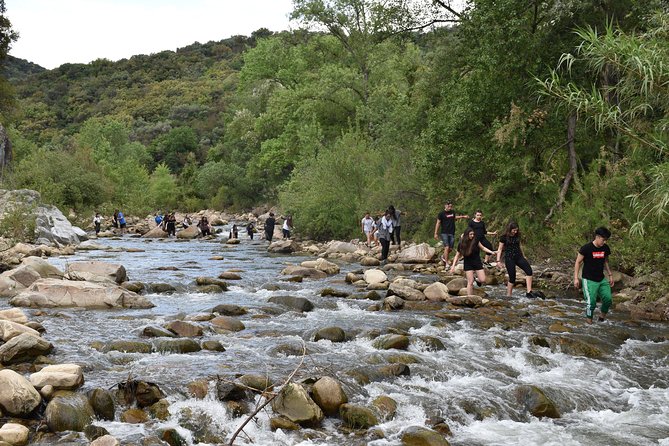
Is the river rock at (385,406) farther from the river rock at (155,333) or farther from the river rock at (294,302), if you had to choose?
the river rock at (294,302)

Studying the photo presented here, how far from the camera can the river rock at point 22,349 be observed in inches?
318

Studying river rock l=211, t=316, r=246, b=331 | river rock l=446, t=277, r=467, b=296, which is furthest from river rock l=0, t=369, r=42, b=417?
river rock l=446, t=277, r=467, b=296

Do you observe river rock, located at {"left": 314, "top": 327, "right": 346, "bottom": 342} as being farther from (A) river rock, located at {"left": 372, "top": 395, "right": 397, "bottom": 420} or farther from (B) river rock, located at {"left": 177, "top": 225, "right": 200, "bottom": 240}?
(B) river rock, located at {"left": 177, "top": 225, "right": 200, "bottom": 240}

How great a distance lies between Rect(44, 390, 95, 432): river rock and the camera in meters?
6.43

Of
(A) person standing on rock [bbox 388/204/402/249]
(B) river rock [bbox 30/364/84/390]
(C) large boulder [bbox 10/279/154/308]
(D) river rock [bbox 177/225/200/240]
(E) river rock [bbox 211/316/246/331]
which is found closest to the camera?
(B) river rock [bbox 30/364/84/390]

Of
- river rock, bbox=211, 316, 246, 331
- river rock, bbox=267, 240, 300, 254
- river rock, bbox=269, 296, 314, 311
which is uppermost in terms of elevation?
river rock, bbox=211, 316, 246, 331

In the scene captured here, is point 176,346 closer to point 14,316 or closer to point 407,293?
point 14,316

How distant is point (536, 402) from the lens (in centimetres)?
773

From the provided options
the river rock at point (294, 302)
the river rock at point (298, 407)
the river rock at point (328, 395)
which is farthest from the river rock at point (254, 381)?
the river rock at point (294, 302)

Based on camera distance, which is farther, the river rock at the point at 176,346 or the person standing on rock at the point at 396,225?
the person standing on rock at the point at 396,225

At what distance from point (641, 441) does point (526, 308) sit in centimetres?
648

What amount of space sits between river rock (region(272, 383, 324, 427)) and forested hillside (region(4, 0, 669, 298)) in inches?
208

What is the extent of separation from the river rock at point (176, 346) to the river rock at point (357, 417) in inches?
120

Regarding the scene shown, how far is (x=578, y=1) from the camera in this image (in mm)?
16703
